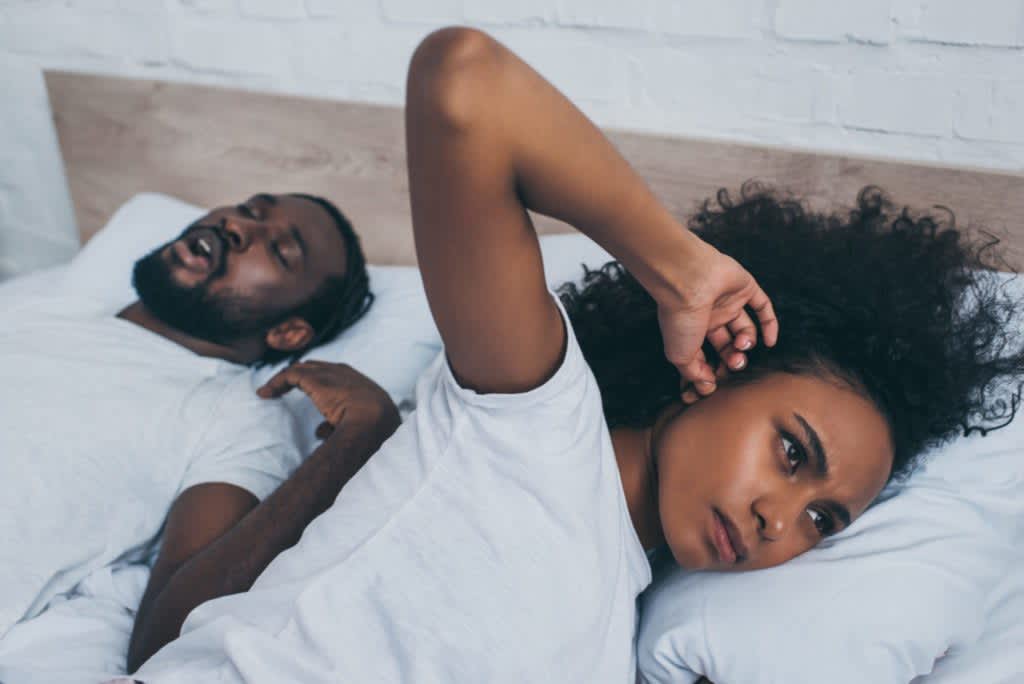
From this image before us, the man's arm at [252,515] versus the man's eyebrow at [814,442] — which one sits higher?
the man's eyebrow at [814,442]

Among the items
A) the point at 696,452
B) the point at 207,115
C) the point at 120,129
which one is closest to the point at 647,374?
the point at 696,452

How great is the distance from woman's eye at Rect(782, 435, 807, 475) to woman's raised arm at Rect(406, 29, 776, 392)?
0.50 ft

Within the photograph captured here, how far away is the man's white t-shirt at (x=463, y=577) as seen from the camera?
2.29ft

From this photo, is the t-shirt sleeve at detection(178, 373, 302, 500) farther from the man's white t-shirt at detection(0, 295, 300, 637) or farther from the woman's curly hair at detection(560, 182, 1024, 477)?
the woman's curly hair at detection(560, 182, 1024, 477)

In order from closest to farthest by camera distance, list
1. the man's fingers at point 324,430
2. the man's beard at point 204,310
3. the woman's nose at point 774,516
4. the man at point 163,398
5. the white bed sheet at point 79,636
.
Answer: the woman's nose at point 774,516 → the white bed sheet at point 79,636 → the man at point 163,398 → the man's fingers at point 324,430 → the man's beard at point 204,310

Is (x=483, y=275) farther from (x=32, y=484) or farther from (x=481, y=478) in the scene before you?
(x=32, y=484)

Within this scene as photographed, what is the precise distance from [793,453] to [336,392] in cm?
56

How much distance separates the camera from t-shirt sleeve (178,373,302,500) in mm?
1114

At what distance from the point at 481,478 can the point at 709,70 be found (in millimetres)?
737

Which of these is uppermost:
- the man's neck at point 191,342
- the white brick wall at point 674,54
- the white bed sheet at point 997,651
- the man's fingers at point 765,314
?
the white brick wall at point 674,54

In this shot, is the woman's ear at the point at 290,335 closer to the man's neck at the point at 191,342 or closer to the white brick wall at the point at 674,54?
the man's neck at the point at 191,342

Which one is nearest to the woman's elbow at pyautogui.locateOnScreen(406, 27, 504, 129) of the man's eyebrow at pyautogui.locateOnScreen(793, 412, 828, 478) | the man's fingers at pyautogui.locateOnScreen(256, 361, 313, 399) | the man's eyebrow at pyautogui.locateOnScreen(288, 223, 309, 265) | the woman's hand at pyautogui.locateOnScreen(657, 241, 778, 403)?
the woman's hand at pyautogui.locateOnScreen(657, 241, 778, 403)

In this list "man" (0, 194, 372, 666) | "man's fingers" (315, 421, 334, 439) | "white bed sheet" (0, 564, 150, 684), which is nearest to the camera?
"white bed sheet" (0, 564, 150, 684)

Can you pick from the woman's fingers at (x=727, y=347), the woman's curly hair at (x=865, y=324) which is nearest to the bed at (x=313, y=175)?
the woman's curly hair at (x=865, y=324)
